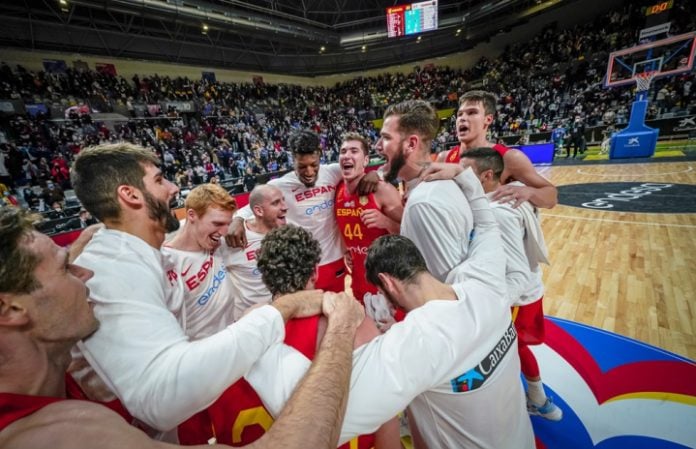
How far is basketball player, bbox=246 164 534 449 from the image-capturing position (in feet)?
3.72

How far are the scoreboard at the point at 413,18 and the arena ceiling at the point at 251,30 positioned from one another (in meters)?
2.57

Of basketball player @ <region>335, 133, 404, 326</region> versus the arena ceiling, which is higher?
the arena ceiling

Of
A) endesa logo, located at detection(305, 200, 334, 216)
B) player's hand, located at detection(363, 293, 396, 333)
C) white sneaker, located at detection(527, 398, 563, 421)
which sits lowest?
white sneaker, located at detection(527, 398, 563, 421)

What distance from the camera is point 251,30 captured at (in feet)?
57.6

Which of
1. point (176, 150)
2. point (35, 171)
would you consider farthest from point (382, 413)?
point (176, 150)

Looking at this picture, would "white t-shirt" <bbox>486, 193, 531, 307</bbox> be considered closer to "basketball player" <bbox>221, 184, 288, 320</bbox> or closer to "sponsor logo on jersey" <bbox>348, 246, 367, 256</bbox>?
"sponsor logo on jersey" <bbox>348, 246, 367, 256</bbox>

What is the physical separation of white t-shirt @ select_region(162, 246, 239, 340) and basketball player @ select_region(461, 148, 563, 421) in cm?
228

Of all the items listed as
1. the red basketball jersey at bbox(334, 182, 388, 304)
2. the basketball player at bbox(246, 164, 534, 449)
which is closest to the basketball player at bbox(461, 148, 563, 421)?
the basketball player at bbox(246, 164, 534, 449)

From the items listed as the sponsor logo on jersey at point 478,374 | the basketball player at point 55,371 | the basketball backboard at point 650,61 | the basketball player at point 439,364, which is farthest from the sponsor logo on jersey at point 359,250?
the basketball backboard at point 650,61

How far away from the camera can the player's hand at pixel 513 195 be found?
2.56 metres

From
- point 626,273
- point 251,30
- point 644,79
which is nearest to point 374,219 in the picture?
point 626,273

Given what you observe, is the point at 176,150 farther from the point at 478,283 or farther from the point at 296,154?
the point at 478,283

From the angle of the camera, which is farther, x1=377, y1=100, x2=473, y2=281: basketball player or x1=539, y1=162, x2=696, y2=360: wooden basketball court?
x1=539, y1=162, x2=696, y2=360: wooden basketball court

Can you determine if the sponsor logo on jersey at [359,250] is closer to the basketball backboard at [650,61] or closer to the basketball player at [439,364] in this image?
the basketball player at [439,364]
